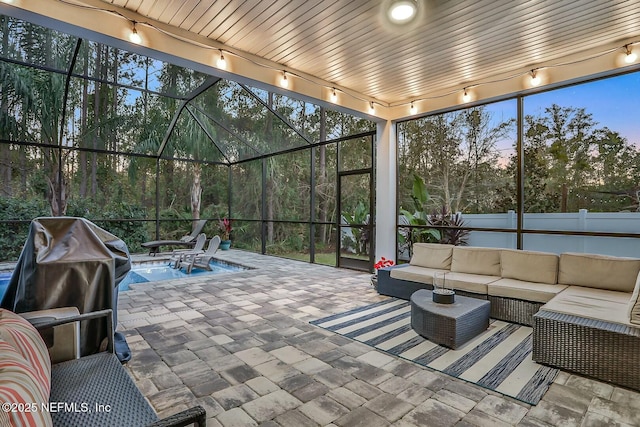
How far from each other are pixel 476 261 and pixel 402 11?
3.42 metres

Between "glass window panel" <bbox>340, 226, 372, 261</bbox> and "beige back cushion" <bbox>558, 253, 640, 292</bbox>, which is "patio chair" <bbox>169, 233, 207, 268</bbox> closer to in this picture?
"glass window panel" <bbox>340, 226, 372, 261</bbox>

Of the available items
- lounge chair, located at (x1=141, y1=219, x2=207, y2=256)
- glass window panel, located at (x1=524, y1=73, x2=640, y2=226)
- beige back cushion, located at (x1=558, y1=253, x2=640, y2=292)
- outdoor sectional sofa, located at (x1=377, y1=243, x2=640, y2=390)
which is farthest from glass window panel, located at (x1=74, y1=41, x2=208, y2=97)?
beige back cushion, located at (x1=558, y1=253, x2=640, y2=292)

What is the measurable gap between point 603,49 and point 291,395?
5565mm

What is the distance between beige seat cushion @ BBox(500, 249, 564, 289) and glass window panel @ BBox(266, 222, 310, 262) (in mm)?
5357

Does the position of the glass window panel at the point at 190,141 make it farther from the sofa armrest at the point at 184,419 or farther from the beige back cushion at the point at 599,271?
the sofa armrest at the point at 184,419

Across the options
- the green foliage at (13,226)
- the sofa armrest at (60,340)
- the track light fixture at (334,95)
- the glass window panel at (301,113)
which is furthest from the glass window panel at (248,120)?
the sofa armrest at (60,340)

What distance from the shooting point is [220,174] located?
12383mm

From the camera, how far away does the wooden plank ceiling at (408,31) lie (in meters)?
3.46

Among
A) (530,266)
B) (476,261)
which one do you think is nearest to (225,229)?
(476,261)

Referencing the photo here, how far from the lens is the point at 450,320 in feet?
10.5

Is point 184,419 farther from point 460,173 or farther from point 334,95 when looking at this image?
point 460,173

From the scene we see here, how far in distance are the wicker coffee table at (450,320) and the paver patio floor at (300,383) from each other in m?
0.54

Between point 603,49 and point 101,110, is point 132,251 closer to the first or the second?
point 101,110

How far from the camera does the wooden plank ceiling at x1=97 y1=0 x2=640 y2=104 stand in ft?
Result: 11.4
